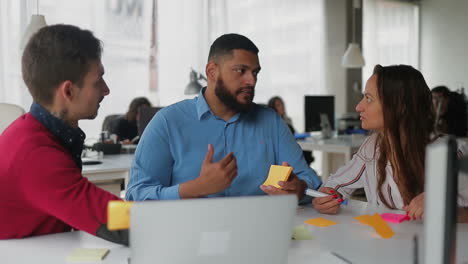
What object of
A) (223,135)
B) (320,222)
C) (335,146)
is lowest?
(335,146)

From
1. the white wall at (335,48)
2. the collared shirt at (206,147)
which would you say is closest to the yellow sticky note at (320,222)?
the collared shirt at (206,147)

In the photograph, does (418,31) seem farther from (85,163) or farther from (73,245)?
(73,245)

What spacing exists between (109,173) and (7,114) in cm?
78

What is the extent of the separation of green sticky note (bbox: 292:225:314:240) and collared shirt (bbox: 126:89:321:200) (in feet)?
1.58

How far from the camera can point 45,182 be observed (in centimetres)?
120

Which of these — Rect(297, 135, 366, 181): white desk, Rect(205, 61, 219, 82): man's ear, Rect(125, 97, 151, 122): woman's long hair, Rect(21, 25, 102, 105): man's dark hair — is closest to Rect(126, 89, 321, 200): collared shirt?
Rect(205, 61, 219, 82): man's ear

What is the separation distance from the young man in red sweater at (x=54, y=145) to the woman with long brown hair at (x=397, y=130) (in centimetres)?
87

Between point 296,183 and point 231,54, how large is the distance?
63 cm

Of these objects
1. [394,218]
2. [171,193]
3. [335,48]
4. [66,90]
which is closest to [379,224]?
[394,218]

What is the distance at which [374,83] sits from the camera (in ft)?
5.99

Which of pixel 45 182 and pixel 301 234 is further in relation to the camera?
pixel 301 234

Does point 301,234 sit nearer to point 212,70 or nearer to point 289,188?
point 289,188

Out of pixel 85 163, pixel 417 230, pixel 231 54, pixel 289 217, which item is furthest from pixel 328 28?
pixel 289 217

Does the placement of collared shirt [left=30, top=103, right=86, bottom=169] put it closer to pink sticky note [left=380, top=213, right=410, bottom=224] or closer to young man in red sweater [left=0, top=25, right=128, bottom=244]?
young man in red sweater [left=0, top=25, right=128, bottom=244]
